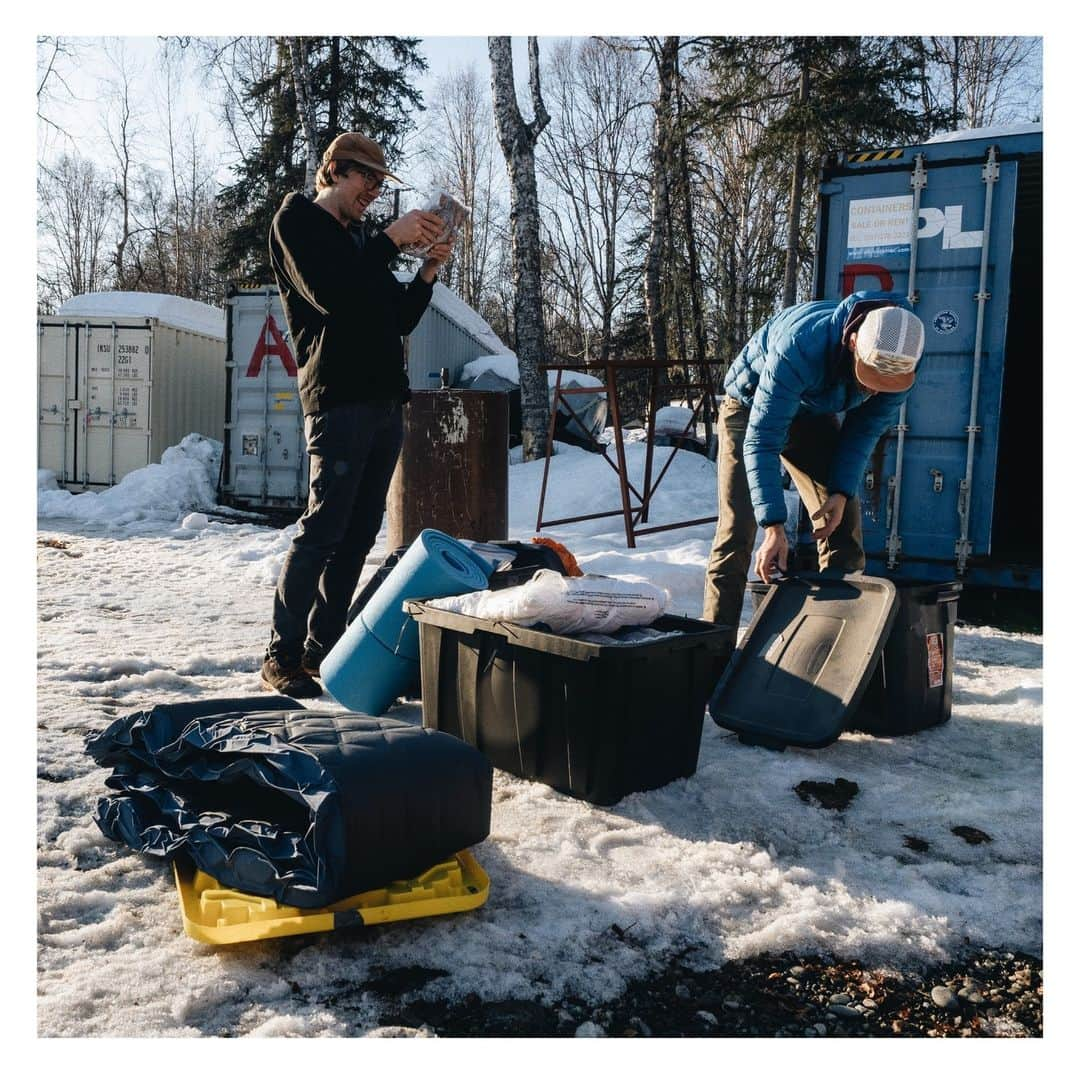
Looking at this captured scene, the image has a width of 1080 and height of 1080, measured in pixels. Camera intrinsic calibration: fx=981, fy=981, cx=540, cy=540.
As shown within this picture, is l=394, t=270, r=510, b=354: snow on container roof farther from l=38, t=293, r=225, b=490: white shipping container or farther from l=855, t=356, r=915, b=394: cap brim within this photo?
l=855, t=356, r=915, b=394: cap brim

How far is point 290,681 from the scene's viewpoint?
423 cm

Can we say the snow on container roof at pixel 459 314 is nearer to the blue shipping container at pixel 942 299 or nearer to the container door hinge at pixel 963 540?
the blue shipping container at pixel 942 299

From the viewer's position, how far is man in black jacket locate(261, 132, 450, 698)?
4137 millimetres

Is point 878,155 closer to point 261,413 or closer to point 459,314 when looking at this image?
point 261,413

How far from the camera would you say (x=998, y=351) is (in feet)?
21.4

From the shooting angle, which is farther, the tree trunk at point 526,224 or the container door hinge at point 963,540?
the tree trunk at point 526,224

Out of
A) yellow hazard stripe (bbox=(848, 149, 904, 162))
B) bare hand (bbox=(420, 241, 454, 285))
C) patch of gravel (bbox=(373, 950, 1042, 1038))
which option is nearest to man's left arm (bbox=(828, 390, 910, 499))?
bare hand (bbox=(420, 241, 454, 285))

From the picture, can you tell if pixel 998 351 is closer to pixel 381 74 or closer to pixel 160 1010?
pixel 160 1010

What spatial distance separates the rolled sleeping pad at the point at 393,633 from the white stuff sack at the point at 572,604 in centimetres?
39

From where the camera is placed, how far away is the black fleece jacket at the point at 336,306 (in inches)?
158

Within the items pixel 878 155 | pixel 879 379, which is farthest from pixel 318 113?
pixel 879 379

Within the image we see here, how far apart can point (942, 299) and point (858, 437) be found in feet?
10.1

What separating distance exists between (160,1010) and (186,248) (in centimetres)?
3766

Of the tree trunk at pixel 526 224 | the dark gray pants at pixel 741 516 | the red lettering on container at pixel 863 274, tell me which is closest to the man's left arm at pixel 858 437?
the dark gray pants at pixel 741 516
